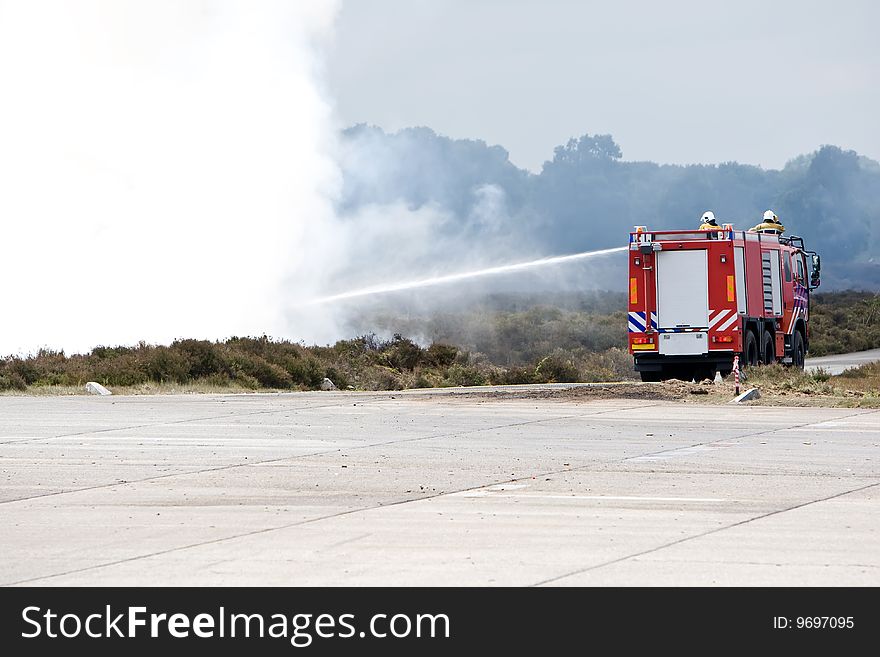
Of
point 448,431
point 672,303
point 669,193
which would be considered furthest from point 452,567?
point 669,193

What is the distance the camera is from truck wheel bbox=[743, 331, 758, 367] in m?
24.5

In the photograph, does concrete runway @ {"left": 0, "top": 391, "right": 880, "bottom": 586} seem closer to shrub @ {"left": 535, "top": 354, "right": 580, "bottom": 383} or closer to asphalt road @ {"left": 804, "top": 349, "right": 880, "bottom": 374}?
shrub @ {"left": 535, "top": 354, "right": 580, "bottom": 383}

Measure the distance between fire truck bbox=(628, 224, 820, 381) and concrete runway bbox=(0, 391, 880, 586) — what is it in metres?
5.01

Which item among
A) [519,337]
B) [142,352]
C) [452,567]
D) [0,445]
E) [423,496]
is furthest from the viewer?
[519,337]

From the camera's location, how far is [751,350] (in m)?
24.9

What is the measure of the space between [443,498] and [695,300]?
1432cm

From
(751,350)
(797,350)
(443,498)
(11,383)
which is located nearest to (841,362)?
(797,350)

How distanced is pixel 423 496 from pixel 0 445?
21.6ft

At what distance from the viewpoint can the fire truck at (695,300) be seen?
2409cm

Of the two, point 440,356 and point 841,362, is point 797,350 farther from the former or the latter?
point 841,362

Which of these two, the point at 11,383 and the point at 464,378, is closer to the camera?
Result: the point at 11,383

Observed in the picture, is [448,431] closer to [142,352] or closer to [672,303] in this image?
[672,303]

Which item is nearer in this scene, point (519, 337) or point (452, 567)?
point (452, 567)

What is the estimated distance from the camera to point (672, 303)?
960 inches
